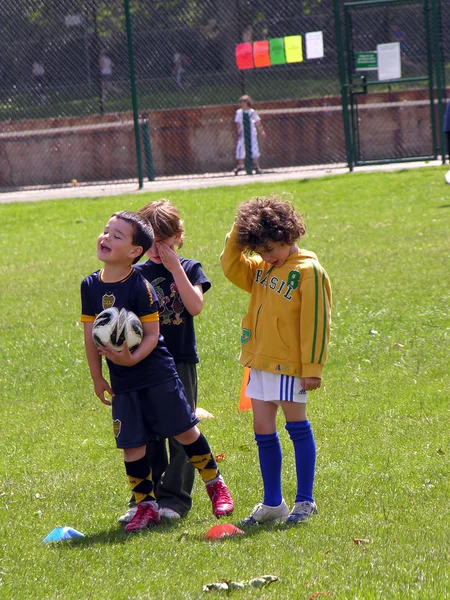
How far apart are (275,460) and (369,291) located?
4996mm

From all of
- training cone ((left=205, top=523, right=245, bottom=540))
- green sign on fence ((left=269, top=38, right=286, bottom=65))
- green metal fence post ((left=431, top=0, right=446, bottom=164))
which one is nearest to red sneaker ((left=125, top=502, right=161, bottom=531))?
training cone ((left=205, top=523, right=245, bottom=540))

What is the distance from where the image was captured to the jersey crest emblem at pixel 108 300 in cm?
433

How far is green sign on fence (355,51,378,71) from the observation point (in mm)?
16844

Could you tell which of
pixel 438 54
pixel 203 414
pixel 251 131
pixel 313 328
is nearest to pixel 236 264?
pixel 313 328

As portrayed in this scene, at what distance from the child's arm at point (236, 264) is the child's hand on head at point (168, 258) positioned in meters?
0.21

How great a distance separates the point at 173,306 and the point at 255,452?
1.31 m

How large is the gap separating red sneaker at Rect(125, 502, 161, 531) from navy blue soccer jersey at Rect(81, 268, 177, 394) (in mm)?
550

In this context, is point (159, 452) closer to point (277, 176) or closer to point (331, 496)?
point (331, 496)

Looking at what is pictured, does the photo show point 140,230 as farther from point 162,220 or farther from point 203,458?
point 203,458

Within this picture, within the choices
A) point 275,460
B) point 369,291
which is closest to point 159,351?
point 275,460

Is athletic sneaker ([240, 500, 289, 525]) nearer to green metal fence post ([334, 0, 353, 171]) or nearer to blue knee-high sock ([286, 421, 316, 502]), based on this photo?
blue knee-high sock ([286, 421, 316, 502])

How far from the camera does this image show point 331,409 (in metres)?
6.09

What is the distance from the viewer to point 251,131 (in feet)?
62.0

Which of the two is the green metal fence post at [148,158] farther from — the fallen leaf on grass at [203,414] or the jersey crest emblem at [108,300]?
the jersey crest emblem at [108,300]
